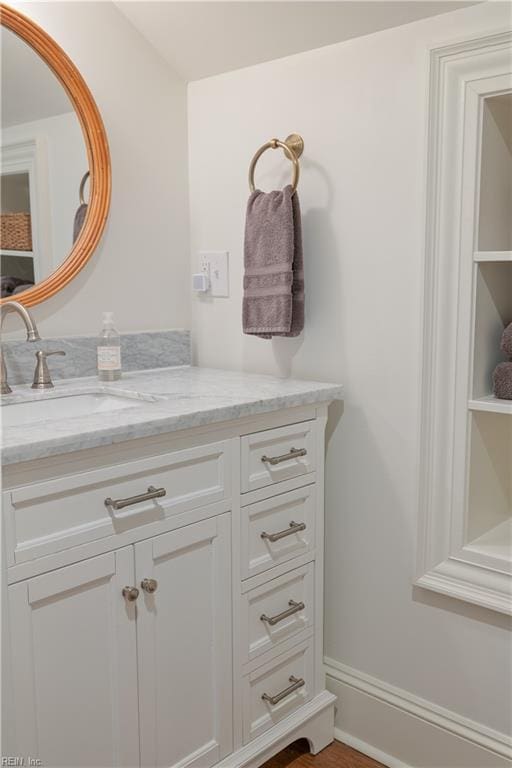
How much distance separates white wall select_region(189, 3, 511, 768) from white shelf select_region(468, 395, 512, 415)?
0.49ft

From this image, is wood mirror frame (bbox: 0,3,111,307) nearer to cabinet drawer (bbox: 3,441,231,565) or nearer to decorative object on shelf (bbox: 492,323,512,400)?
cabinet drawer (bbox: 3,441,231,565)

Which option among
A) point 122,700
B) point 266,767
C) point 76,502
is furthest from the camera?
point 266,767

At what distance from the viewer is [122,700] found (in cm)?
138

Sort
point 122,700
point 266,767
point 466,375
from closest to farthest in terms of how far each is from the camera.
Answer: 1. point 122,700
2. point 466,375
3. point 266,767

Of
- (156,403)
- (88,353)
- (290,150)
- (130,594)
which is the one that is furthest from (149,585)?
(290,150)

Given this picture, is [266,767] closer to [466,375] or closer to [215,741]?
[215,741]

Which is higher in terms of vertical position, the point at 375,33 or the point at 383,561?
the point at 375,33

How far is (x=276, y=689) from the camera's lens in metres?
1.74

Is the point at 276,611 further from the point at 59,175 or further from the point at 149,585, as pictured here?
the point at 59,175

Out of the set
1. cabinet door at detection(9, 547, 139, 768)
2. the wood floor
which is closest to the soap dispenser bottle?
cabinet door at detection(9, 547, 139, 768)

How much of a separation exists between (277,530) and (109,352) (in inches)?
25.4

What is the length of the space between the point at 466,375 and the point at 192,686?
0.93 m

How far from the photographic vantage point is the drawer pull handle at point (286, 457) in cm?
164

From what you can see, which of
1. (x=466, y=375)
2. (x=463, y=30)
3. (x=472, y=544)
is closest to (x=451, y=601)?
(x=472, y=544)
